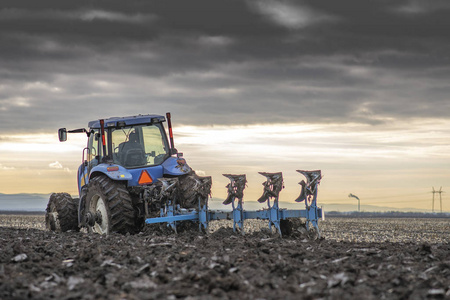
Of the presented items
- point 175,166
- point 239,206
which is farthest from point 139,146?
point 239,206

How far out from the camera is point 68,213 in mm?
16812

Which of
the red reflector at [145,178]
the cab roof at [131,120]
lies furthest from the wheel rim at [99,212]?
the cab roof at [131,120]

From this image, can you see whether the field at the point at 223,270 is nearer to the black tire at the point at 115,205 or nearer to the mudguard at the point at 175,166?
the black tire at the point at 115,205

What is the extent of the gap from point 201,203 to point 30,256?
5.23 meters

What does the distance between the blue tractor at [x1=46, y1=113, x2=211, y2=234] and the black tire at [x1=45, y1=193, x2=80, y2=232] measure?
1.39 metres

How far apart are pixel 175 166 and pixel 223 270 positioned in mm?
6816

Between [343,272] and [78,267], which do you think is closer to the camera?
[343,272]

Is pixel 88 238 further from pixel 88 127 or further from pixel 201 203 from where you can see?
pixel 88 127

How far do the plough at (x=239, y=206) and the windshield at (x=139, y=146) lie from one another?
A: 1.24 meters

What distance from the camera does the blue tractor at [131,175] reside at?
1405cm

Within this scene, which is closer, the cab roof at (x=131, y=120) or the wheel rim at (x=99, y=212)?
the wheel rim at (x=99, y=212)

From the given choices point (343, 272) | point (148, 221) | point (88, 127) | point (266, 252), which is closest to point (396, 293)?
point (343, 272)

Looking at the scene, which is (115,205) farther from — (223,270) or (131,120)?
(223,270)

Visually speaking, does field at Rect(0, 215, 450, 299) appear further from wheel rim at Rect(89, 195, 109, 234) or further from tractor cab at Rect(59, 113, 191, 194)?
tractor cab at Rect(59, 113, 191, 194)
